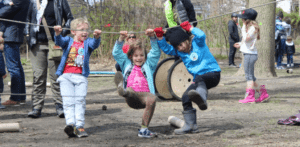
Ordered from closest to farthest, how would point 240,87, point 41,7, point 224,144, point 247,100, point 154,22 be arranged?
1. point 224,144
2. point 41,7
3. point 247,100
4. point 240,87
5. point 154,22

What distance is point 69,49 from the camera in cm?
472

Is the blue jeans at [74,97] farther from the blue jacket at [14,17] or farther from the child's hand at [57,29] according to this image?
the blue jacket at [14,17]

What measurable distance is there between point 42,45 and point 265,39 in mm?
5807

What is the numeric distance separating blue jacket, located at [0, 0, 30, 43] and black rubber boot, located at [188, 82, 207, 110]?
326 cm

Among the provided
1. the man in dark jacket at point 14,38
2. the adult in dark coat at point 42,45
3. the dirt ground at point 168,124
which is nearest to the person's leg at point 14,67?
the man in dark jacket at point 14,38

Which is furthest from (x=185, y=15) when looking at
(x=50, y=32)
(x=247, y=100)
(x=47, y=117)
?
(x=47, y=117)

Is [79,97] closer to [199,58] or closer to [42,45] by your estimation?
[199,58]

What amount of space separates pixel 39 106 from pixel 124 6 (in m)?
9.41

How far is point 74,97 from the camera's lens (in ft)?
14.8

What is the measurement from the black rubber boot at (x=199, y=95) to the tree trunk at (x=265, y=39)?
5.68 meters

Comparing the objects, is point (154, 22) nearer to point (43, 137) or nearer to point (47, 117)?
point (47, 117)

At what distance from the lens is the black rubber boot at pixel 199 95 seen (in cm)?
420

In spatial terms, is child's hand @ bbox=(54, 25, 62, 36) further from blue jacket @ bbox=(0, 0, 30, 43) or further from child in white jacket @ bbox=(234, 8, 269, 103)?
child in white jacket @ bbox=(234, 8, 269, 103)

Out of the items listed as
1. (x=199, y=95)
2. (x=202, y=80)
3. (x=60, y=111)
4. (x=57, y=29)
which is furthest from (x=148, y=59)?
(x=60, y=111)
